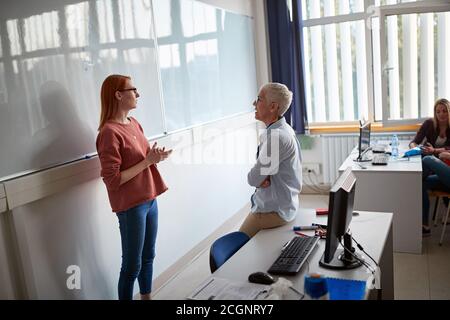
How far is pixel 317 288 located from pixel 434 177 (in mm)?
3016

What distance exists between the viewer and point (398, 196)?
360 cm

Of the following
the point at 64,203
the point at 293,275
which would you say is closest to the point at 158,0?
the point at 64,203

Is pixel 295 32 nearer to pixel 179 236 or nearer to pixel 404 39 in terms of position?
pixel 404 39

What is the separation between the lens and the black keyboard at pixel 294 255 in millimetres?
1790

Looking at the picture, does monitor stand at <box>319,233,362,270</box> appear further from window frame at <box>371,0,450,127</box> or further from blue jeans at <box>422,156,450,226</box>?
window frame at <box>371,0,450,127</box>

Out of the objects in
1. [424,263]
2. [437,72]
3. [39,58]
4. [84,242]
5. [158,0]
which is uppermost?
[158,0]

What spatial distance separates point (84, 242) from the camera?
99.8 inches

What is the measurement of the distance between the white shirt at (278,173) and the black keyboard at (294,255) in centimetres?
32

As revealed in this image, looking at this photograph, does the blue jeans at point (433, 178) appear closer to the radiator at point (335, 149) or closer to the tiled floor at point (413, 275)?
the tiled floor at point (413, 275)

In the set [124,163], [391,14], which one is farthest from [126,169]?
[391,14]

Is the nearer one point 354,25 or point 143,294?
point 143,294

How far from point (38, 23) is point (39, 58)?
0.18m
